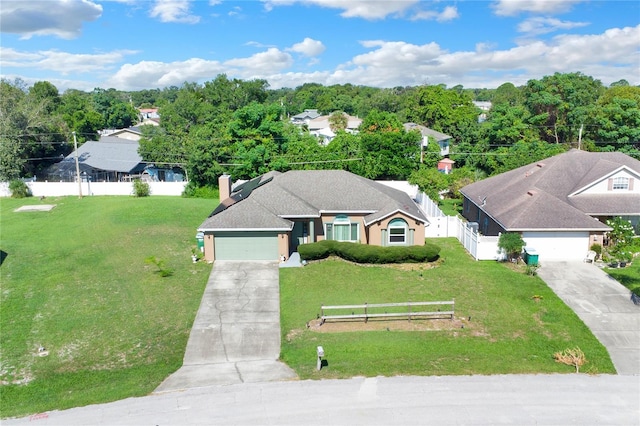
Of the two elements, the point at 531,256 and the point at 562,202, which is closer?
the point at 531,256

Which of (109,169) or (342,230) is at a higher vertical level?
(109,169)

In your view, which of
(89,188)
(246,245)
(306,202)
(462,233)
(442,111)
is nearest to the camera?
(246,245)

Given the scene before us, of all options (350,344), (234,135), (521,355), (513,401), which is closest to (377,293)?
(350,344)

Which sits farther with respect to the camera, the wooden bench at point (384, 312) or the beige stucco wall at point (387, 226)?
the beige stucco wall at point (387, 226)

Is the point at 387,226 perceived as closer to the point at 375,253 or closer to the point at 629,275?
the point at 375,253

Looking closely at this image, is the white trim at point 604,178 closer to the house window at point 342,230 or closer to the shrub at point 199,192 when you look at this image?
the house window at point 342,230

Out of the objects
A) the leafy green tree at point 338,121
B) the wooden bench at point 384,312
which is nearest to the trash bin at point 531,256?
the wooden bench at point 384,312

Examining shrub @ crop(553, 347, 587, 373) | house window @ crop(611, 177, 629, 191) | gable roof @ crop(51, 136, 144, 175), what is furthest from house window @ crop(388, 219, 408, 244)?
gable roof @ crop(51, 136, 144, 175)

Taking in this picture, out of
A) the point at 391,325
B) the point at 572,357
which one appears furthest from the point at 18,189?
the point at 572,357

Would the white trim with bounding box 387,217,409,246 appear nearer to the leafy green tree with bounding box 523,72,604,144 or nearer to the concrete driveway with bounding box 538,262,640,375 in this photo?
the concrete driveway with bounding box 538,262,640,375
